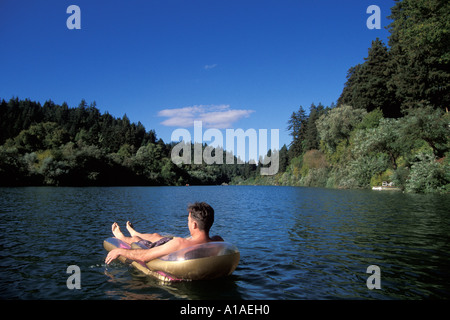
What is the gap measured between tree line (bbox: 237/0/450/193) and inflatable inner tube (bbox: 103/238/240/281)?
27.1 m

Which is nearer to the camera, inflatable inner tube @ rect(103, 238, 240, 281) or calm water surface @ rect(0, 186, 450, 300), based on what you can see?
calm water surface @ rect(0, 186, 450, 300)

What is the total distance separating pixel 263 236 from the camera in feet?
39.2

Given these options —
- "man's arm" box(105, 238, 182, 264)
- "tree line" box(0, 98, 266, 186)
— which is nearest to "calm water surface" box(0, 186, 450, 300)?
"man's arm" box(105, 238, 182, 264)

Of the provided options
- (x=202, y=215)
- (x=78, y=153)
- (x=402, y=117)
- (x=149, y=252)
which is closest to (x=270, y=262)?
(x=202, y=215)

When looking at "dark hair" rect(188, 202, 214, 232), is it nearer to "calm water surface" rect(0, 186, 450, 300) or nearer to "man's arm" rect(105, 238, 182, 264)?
"man's arm" rect(105, 238, 182, 264)

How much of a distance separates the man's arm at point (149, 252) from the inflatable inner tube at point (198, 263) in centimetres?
12

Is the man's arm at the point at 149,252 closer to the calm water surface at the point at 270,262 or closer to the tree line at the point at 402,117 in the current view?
the calm water surface at the point at 270,262

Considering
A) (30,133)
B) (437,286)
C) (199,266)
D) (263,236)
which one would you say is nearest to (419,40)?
(263,236)

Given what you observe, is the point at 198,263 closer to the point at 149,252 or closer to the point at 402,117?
the point at 149,252

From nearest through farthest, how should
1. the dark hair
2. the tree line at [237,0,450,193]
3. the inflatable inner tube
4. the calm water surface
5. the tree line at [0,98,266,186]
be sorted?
the calm water surface
the inflatable inner tube
the dark hair
the tree line at [237,0,450,193]
the tree line at [0,98,266,186]

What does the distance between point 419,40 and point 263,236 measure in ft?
79.7

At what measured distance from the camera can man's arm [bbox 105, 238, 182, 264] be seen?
6736 millimetres

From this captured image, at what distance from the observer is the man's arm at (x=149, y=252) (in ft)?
22.1
